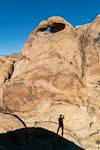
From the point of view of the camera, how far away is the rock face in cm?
3700

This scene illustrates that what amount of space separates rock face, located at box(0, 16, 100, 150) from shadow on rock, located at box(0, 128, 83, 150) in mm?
2672

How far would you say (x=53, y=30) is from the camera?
146 feet

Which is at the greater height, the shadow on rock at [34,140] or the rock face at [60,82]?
the rock face at [60,82]

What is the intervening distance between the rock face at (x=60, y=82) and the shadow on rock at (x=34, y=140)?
2.67m

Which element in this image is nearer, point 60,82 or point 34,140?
point 34,140

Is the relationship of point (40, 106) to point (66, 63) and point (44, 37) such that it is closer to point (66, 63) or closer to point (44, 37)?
point (66, 63)

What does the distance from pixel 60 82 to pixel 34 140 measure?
10363 mm

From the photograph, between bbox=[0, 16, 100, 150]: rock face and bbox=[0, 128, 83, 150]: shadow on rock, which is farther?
bbox=[0, 16, 100, 150]: rock face

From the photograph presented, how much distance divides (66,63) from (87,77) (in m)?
3.02

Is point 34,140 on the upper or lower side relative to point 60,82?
lower

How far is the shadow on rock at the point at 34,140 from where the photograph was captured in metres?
25.5

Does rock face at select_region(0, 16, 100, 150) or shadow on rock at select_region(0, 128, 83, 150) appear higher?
rock face at select_region(0, 16, 100, 150)

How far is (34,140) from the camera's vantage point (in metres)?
29.5

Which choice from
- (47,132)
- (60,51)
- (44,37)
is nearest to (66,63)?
(60,51)
